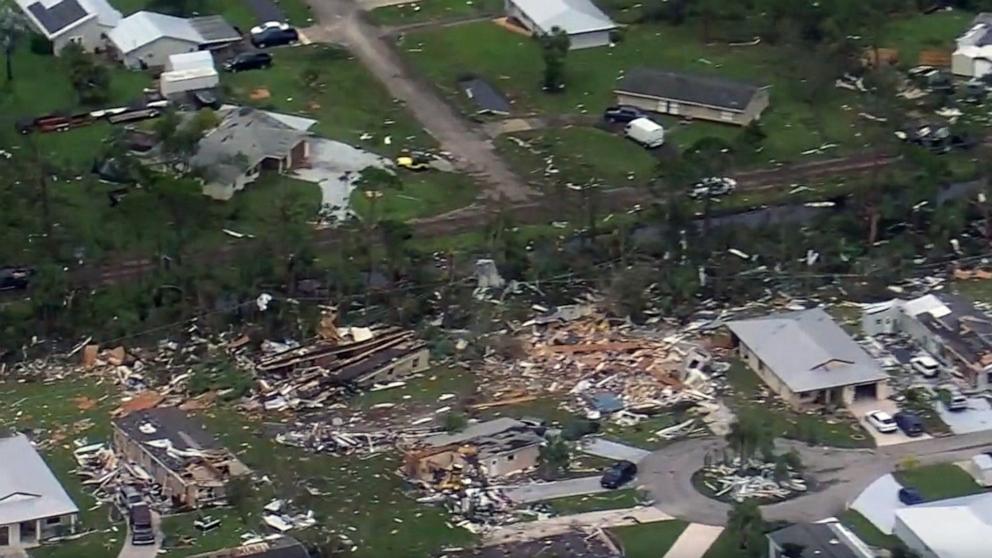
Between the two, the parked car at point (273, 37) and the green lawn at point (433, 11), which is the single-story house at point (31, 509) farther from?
the green lawn at point (433, 11)

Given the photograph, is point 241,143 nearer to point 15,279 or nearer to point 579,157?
point 15,279

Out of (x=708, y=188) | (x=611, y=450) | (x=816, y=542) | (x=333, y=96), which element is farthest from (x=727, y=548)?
(x=333, y=96)

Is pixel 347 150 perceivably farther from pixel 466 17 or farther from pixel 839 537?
pixel 839 537

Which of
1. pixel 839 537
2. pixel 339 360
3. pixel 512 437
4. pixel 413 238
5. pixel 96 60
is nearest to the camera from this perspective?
pixel 839 537

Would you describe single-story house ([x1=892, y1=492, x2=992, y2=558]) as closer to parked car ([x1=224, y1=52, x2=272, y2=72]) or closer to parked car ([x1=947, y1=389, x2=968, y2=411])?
parked car ([x1=947, y1=389, x2=968, y2=411])

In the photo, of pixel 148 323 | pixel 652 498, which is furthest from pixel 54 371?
pixel 652 498

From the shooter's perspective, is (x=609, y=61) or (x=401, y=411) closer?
(x=401, y=411)
